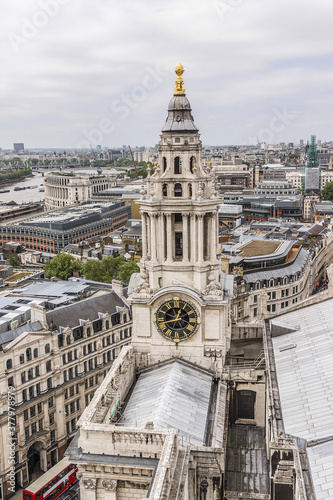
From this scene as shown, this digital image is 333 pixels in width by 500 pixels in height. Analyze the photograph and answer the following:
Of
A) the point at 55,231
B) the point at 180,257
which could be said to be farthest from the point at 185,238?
the point at 55,231

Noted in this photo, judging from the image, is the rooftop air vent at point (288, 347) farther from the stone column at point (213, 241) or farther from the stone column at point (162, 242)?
the stone column at point (162, 242)

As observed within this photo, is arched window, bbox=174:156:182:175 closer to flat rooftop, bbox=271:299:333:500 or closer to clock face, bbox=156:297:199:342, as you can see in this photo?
clock face, bbox=156:297:199:342

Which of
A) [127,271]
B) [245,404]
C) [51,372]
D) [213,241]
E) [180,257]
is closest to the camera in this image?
[213,241]

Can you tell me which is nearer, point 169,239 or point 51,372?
point 169,239

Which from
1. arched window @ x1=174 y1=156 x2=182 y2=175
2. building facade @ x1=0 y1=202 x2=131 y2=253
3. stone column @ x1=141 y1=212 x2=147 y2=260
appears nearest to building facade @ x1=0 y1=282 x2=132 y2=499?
stone column @ x1=141 y1=212 x2=147 y2=260

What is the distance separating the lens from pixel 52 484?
2069 inches

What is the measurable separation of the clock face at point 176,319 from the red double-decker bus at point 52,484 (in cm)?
2038

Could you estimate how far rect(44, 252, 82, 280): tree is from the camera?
109 meters

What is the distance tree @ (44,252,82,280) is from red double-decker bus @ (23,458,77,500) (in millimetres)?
57313

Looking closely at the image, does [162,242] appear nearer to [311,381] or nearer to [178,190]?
[178,190]

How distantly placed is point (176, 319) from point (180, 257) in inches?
210

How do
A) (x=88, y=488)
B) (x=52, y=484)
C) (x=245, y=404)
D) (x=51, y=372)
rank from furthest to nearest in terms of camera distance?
(x=51, y=372) < (x=52, y=484) < (x=245, y=404) < (x=88, y=488)

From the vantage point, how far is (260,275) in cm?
8850

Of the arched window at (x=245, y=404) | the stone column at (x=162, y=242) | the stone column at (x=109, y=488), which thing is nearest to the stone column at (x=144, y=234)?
the stone column at (x=162, y=242)
